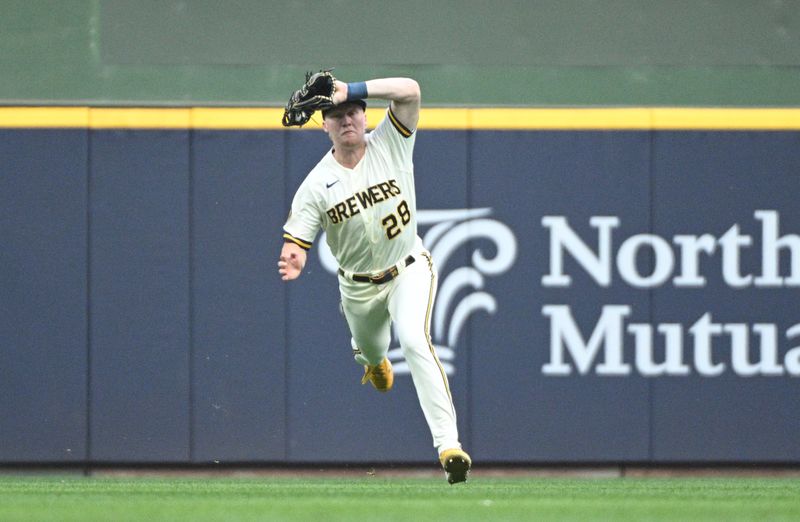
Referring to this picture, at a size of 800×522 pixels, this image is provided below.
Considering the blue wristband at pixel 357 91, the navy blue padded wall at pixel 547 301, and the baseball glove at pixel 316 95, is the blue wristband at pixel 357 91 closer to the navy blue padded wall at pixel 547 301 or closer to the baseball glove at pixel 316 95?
the baseball glove at pixel 316 95

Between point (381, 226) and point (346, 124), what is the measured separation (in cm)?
49

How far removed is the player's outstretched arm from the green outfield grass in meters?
1.02

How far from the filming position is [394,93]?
6184 mm

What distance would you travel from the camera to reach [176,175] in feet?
29.1

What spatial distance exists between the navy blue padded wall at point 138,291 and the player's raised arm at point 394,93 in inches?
111

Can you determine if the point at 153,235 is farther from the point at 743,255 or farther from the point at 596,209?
the point at 743,255

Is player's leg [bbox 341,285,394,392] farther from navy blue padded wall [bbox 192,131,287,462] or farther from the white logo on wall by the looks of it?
navy blue padded wall [bbox 192,131,287,462]

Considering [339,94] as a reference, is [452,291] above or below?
below

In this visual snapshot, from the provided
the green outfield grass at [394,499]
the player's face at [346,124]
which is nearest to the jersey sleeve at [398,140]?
the player's face at [346,124]

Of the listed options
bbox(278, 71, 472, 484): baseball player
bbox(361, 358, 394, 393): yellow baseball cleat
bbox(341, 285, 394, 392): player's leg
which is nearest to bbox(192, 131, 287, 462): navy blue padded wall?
bbox(361, 358, 394, 393): yellow baseball cleat

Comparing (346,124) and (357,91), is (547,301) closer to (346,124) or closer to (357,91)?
(346,124)

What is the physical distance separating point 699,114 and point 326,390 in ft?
9.67

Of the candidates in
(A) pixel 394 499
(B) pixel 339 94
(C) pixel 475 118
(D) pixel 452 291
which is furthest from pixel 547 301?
(B) pixel 339 94

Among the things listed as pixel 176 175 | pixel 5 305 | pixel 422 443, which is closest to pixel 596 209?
pixel 422 443
